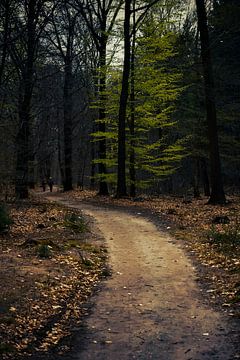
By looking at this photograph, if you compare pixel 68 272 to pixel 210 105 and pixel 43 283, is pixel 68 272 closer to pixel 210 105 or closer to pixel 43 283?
pixel 43 283

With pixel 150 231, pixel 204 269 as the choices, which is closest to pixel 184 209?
pixel 150 231

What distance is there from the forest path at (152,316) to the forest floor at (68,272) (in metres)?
0.06

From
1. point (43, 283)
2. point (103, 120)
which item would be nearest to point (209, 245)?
point (43, 283)

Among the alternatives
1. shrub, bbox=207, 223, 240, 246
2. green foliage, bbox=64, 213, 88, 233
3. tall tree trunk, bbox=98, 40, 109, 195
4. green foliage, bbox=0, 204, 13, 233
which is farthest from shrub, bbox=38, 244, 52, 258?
tall tree trunk, bbox=98, 40, 109, 195

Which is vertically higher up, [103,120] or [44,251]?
[103,120]

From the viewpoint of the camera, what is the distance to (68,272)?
8891mm

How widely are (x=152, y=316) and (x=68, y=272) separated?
2.74m

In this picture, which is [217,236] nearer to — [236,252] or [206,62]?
[236,252]

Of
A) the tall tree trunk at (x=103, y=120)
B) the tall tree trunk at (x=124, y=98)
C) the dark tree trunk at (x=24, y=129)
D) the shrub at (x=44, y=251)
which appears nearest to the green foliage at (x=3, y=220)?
the shrub at (x=44, y=251)

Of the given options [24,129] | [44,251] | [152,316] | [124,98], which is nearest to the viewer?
[152,316]

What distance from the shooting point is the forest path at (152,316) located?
5.38 m

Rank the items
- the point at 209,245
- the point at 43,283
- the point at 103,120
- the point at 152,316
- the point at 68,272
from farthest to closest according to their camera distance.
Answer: the point at 103,120
the point at 209,245
the point at 68,272
the point at 43,283
the point at 152,316

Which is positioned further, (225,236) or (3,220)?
(3,220)

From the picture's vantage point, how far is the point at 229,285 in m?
8.08
